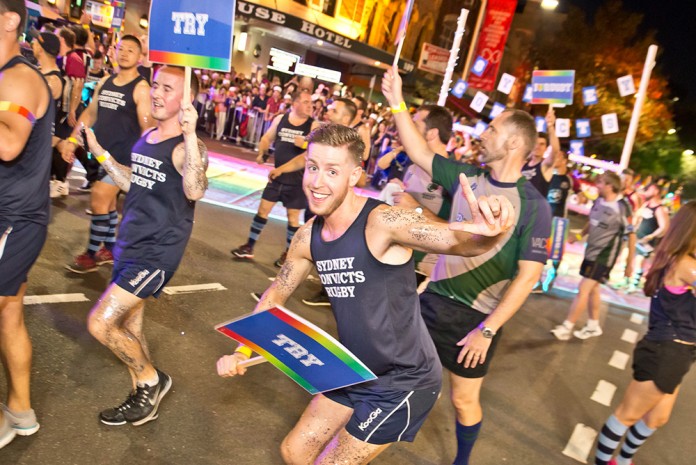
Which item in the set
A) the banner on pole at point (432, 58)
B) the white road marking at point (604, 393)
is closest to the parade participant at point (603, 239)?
the white road marking at point (604, 393)

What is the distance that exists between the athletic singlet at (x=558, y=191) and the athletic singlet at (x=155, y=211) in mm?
7129

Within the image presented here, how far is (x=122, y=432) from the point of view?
3.38 m

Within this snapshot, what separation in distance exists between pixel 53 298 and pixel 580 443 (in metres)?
4.57

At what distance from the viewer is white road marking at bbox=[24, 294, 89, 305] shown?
15.6ft

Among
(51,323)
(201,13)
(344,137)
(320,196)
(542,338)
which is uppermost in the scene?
(201,13)

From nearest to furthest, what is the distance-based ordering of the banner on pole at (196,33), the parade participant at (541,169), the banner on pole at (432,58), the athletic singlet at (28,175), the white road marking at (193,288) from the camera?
1. the athletic singlet at (28,175)
2. the banner on pole at (196,33)
3. the white road marking at (193,288)
4. the parade participant at (541,169)
5. the banner on pole at (432,58)

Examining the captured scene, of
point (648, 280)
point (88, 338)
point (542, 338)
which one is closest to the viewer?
point (648, 280)

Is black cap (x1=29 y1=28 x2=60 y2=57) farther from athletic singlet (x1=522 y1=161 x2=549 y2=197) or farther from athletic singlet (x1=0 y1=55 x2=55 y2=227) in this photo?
athletic singlet (x1=522 y1=161 x2=549 y2=197)

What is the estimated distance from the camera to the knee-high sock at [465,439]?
→ 362cm

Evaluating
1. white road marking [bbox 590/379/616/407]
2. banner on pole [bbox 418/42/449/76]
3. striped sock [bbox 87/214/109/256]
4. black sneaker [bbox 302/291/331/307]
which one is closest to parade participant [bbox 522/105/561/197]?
white road marking [bbox 590/379/616/407]

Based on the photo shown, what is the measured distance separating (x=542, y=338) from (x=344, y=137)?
5663mm

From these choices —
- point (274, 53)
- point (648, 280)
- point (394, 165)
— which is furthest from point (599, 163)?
point (648, 280)

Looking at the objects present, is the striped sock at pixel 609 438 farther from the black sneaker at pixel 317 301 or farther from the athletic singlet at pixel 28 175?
the athletic singlet at pixel 28 175

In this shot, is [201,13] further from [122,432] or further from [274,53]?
[274,53]
